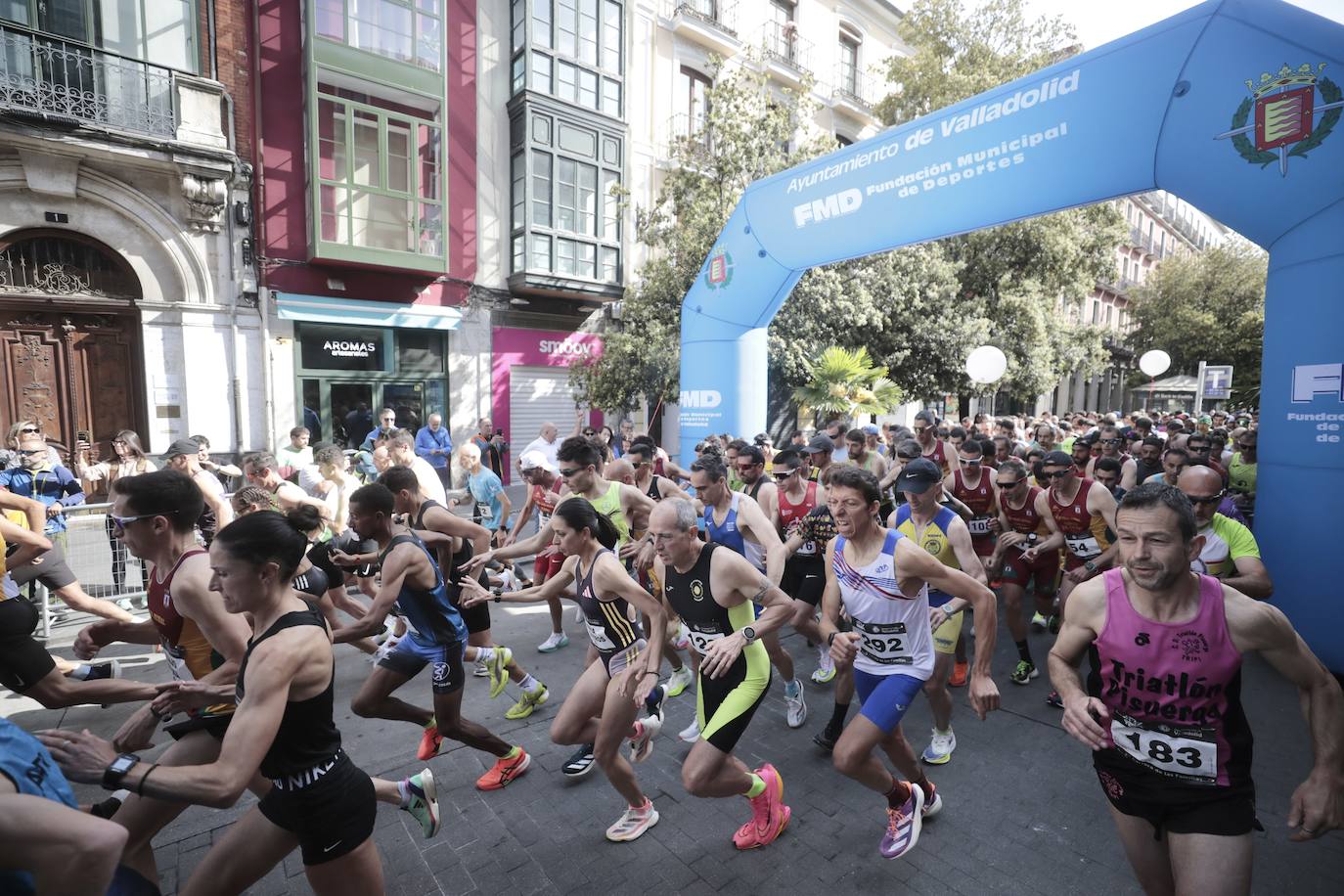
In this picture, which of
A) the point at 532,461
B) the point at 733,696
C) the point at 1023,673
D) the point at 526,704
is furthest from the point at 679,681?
the point at 532,461

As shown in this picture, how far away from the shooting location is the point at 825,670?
5.82 metres

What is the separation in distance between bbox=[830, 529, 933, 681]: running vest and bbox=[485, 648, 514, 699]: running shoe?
8.95 feet

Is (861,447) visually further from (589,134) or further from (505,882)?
(589,134)

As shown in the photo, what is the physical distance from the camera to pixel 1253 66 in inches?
206

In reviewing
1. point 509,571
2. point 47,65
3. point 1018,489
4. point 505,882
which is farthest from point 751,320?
point 47,65

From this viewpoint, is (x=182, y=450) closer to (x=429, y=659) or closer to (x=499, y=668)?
(x=499, y=668)

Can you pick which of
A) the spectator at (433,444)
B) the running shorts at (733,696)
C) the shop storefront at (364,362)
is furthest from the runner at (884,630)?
the shop storefront at (364,362)

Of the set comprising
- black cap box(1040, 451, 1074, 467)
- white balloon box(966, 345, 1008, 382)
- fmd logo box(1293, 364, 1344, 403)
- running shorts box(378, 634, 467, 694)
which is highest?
white balloon box(966, 345, 1008, 382)

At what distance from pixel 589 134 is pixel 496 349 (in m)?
5.90

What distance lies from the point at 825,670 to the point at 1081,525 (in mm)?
2618

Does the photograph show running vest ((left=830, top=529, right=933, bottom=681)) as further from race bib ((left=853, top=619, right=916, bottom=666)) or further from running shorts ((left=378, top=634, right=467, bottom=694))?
running shorts ((left=378, top=634, right=467, bottom=694))

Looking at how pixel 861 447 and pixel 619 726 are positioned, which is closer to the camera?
pixel 619 726

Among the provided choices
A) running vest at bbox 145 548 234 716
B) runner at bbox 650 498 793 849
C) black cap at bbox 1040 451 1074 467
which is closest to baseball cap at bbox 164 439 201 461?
running vest at bbox 145 548 234 716

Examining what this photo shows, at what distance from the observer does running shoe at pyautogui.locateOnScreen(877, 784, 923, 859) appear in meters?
3.45
